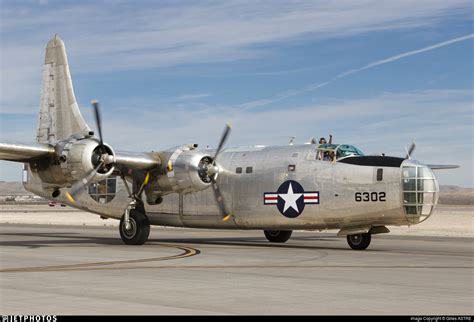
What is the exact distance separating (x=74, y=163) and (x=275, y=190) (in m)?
7.21

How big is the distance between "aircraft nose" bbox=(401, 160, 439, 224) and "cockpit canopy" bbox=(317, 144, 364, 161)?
7.55ft

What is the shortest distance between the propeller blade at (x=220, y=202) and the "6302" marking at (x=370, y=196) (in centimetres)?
548

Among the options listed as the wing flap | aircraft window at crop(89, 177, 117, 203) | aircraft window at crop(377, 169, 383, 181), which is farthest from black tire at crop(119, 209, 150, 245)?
aircraft window at crop(377, 169, 383, 181)

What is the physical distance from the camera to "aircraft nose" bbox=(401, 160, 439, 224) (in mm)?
22297

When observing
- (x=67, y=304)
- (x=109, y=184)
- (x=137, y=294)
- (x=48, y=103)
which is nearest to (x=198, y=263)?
(x=137, y=294)

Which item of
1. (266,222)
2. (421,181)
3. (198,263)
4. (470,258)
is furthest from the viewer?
(266,222)

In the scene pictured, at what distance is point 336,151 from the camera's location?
950 inches

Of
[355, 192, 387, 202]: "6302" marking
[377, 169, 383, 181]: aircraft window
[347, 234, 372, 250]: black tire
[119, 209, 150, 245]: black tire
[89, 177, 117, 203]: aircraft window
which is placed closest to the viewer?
[355, 192, 387, 202]: "6302" marking

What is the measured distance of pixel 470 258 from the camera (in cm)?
2067

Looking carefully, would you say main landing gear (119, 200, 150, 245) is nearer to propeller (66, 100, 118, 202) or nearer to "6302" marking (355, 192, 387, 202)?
propeller (66, 100, 118, 202)

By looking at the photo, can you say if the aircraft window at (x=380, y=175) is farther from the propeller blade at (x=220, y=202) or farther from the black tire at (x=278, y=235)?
the black tire at (x=278, y=235)

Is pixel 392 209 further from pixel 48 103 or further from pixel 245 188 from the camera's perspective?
→ pixel 48 103

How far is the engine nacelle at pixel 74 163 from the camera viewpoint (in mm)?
23531

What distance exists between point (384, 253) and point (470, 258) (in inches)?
115
